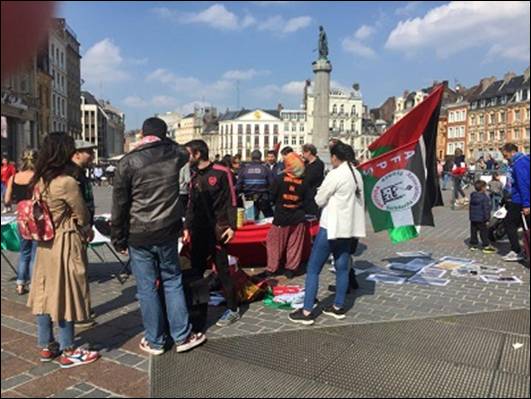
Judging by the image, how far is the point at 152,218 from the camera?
400 centimetres

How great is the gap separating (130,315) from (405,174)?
3449 millimetres

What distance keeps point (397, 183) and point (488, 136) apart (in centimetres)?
7942

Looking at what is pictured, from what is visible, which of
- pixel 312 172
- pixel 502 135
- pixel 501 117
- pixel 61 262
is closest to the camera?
pixel 61 262

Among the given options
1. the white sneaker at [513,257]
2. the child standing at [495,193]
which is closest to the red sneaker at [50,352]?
the white sneaker at [513,257]

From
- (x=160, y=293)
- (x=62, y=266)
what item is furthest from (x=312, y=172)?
(x=62, y=266)

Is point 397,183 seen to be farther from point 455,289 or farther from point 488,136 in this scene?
point 488,136

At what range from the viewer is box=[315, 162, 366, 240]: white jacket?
195 inches

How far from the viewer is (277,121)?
120 m

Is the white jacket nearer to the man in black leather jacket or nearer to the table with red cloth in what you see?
the man in black leather jacket

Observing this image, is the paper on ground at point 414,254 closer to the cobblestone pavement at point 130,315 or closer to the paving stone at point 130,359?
the cobblestone pavement at point 130,315

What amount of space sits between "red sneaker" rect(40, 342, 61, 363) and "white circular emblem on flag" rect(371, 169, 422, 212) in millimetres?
3594

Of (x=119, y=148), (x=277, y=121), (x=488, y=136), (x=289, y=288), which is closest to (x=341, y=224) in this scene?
(x=289, y=288)

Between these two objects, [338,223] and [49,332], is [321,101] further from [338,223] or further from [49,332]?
[49,332]

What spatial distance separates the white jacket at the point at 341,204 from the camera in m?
4.95
